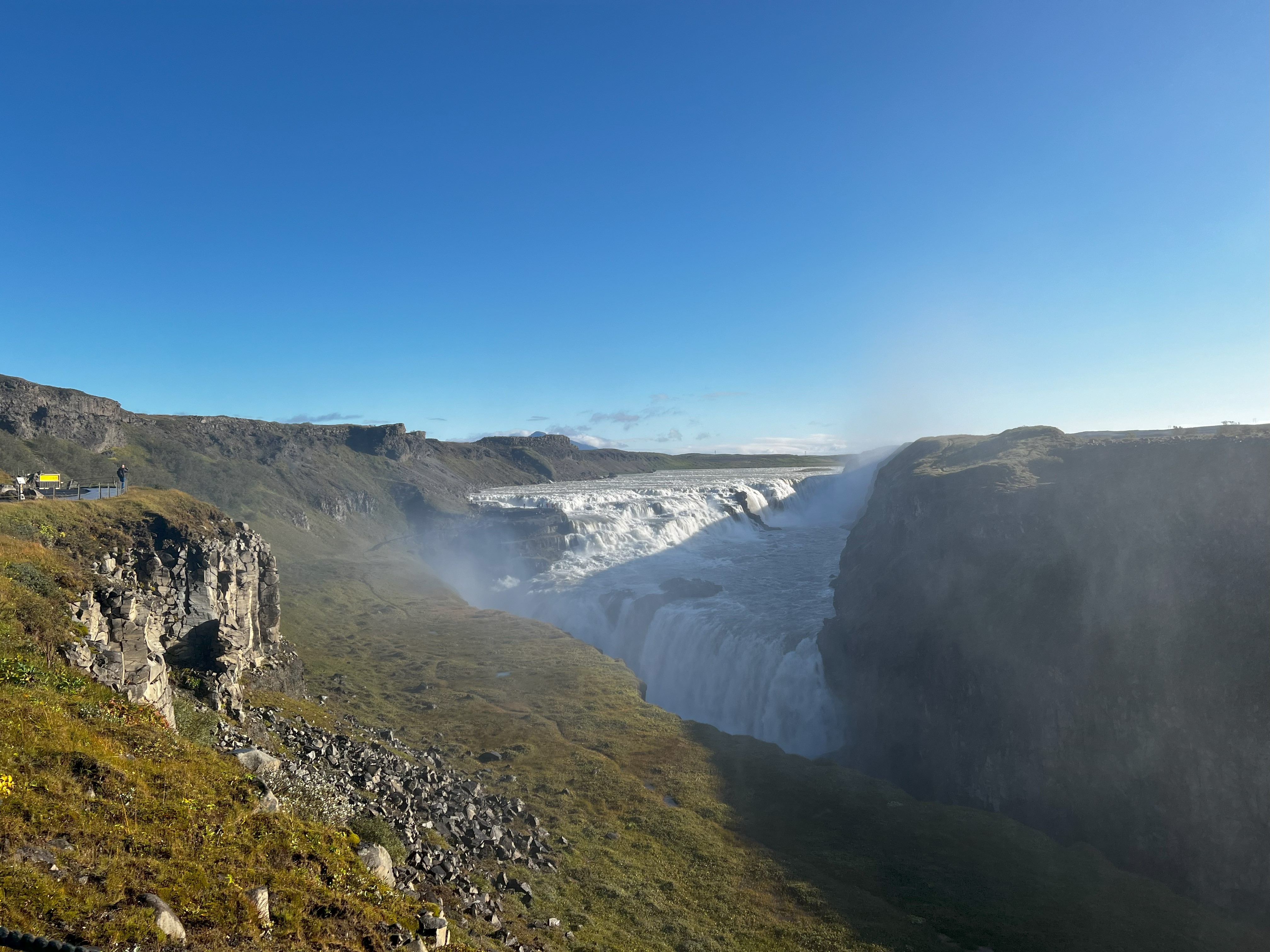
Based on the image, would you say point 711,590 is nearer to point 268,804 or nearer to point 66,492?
point 66,492

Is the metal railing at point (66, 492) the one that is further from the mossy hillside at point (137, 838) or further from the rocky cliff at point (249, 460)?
the rocky cliff at point (249, 460)

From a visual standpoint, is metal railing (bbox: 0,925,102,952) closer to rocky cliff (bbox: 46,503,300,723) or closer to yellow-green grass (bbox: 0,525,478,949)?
yellow-green grass (bbox: 0,525,478,949)

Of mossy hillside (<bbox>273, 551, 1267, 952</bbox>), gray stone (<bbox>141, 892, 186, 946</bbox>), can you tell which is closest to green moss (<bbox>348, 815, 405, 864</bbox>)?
mossy hillside (<bbox>273, 551, 1267, 952</bbox>)

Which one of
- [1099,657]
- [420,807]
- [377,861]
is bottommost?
[420,807]

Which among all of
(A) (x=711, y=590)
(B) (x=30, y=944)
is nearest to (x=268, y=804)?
(B) (x=30, y=944)

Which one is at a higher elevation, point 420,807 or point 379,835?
point 379,835

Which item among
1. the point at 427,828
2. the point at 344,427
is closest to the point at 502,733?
the point at 427,828
